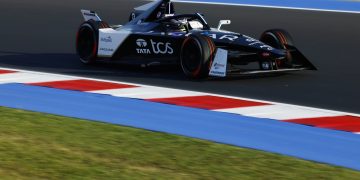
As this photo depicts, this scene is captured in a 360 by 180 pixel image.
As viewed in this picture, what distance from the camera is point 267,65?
1245cm

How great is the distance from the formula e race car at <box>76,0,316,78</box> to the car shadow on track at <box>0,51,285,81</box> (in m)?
0.16

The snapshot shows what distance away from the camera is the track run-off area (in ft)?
28.5

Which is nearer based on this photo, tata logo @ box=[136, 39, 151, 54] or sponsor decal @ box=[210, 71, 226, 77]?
sponsor decal @ box=[210, 71, 226, 77]

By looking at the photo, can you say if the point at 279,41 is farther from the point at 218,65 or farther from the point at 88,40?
the point at 88,40

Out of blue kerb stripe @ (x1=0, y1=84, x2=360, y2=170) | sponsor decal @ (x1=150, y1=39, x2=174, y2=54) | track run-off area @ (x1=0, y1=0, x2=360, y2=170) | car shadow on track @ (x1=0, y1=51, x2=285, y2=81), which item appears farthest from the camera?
car shadow on track @ (x1=0, y1=51, x2=285, y2=81)

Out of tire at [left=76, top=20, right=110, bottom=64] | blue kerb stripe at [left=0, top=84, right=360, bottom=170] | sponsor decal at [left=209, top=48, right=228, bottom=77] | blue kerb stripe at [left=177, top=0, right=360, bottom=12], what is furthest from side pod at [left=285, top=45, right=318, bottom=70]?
blue kerb stripe at [left=177, top=0, right=360, bottom=12]

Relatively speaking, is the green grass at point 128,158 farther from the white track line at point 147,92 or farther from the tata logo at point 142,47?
the tata logo at point 142,47

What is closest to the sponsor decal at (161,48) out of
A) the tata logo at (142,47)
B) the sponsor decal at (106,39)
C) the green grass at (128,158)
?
the tata logo at (142,47)

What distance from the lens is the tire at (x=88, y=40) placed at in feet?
44.9

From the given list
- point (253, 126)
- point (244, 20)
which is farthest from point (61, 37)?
point (253, 126)

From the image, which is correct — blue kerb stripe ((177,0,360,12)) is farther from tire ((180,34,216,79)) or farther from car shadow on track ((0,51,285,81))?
tire ((180,34,216,79))

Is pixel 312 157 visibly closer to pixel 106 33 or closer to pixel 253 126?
pixel 253 126

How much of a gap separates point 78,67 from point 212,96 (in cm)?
342

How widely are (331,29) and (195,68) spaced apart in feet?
23.6
